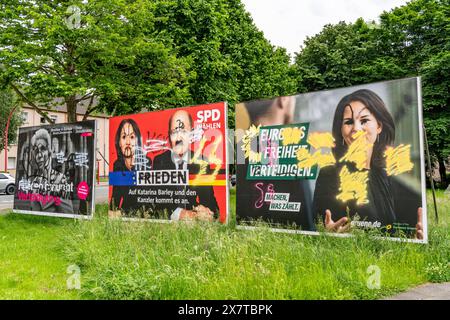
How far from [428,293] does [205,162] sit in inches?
227

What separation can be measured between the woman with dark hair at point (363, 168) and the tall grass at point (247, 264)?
0.50m

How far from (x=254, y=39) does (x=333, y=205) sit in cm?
1900

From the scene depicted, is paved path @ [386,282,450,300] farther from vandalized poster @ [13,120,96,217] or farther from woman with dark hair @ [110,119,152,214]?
vandalized poster @ [13,120,96,217]

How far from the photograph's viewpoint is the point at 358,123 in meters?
8.29

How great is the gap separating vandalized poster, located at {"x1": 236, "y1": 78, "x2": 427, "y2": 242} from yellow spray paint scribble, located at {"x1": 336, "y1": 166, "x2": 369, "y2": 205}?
2 cm

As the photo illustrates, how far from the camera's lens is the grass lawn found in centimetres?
553

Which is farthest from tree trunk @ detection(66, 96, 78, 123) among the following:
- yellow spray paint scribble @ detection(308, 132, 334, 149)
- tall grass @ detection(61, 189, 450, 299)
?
yellow spray paint scribble @ detection(308, 132, 334, 149)

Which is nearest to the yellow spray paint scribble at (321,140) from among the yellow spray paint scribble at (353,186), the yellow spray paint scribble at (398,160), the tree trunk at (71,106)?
the yellow spray paint scribble at (353,186)

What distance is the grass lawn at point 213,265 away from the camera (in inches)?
218

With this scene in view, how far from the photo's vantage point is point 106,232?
933cm

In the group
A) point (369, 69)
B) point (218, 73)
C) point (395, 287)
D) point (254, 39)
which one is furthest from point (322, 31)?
point (395, 287)

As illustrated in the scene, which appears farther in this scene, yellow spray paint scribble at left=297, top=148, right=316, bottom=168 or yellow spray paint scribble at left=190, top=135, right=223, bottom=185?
yellow spray paint scribble at left=190, top=135, right=223, bottom=185

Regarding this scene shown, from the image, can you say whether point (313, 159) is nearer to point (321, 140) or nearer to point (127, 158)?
point (321, 140)

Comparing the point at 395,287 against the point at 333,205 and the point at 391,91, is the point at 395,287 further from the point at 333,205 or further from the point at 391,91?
the point at 391,91
